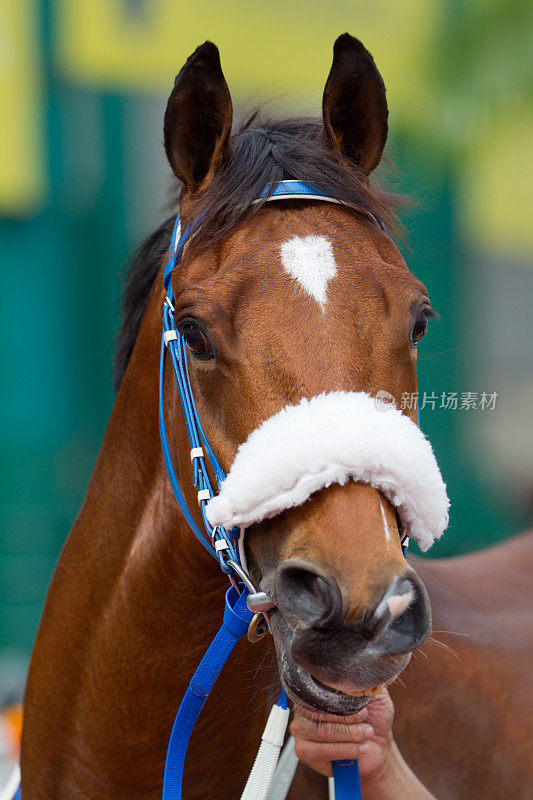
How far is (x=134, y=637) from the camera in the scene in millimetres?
1857

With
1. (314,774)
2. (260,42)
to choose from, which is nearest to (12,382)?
(260,42)

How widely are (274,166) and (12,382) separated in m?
4.66

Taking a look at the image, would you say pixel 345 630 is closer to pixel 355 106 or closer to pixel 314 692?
pixel 314 692

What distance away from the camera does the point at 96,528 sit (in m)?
2.03

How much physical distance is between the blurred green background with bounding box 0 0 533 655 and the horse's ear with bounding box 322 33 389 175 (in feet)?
12.7

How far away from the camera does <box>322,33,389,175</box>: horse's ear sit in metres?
1.75

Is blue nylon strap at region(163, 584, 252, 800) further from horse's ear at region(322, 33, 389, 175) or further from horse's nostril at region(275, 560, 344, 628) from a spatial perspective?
horse's ear at region(322, 33, 389, 175)

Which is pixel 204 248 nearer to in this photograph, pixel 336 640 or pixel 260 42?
pixel 336 640

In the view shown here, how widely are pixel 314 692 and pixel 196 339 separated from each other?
2.30ft

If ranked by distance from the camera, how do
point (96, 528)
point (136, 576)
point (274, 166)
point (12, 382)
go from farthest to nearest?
1. point (12, 382)
2. point (96, 528)
3. point (136, 576)
4. point (274, 166)

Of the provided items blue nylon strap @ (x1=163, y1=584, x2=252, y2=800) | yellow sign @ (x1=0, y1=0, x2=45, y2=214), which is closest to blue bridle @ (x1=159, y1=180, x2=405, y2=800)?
blue nylon strap @ (x1=163, y1=584, x2=252, y2=800)

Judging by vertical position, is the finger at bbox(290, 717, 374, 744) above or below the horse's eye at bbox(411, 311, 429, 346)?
below

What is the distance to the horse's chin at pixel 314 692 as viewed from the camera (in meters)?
1.34

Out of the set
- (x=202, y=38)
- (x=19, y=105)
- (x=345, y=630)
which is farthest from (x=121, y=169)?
(x=345, y=630)
